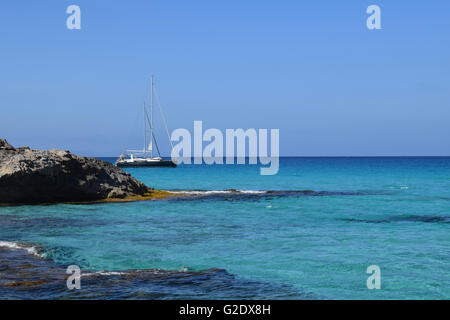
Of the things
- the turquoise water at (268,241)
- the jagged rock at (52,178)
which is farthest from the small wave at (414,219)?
the jagged rock at (52,178)

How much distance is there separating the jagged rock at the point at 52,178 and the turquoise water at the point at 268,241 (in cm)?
195

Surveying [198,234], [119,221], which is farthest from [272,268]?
[119,221]

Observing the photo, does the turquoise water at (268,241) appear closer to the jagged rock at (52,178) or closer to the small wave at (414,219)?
the small wave at (414,219)

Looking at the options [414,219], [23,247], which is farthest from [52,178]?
[414,219]

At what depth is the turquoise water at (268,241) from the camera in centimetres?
1304

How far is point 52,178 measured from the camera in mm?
33031

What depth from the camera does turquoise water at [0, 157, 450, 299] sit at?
42.8ft

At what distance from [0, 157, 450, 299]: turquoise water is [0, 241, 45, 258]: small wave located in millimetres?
355

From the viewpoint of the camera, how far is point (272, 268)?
14.3m

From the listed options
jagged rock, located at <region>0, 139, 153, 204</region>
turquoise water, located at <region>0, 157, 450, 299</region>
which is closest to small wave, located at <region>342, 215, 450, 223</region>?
turquoise water, located at <region>0, 157, 450, 299</region>

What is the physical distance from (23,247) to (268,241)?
8852 mm

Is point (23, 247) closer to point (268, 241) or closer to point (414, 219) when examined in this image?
point (268, 241)
